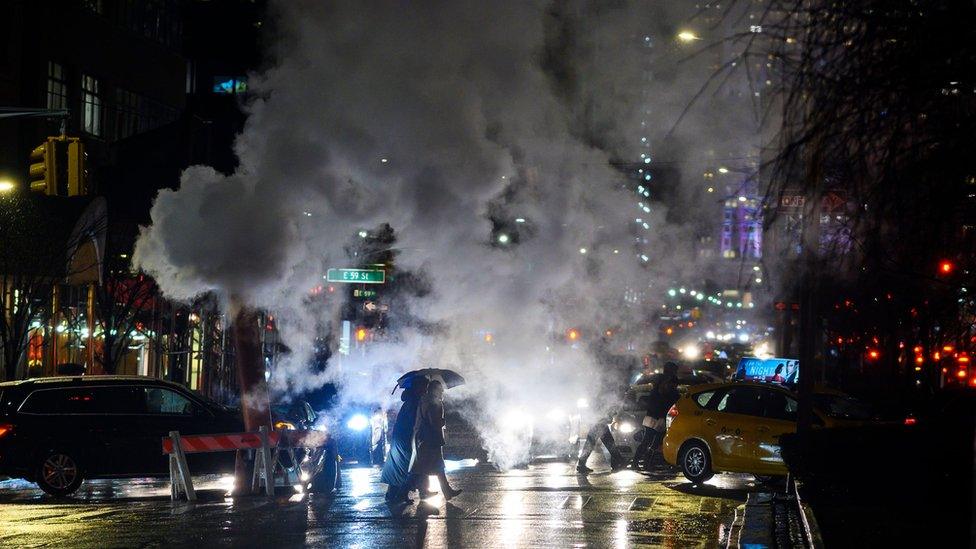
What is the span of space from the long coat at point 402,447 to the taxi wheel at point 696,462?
425cm

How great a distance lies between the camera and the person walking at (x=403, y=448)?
13.3 metres

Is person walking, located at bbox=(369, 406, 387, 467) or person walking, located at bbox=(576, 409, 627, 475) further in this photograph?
person walking, located at bbox=(369, 406, 387, 467)

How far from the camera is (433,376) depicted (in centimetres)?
1445

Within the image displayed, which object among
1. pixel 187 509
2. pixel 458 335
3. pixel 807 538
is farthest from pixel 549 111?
pixel 807 538

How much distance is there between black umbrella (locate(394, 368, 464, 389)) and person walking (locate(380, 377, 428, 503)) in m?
0.09

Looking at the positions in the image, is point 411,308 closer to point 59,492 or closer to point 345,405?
point 345,405

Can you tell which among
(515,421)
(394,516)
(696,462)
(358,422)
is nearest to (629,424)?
(515,421)

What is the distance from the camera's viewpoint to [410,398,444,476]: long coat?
1336cm

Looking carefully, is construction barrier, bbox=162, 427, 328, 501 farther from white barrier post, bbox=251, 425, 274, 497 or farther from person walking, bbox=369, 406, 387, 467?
person walking, bbox=369, 406, 387, 467

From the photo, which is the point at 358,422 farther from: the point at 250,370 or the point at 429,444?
the point at 429,444

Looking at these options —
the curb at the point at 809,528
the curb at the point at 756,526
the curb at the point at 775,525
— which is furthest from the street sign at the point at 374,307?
the curb at the point at 809,528

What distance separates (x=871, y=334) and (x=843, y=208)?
931 inches

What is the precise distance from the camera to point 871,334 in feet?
98.6

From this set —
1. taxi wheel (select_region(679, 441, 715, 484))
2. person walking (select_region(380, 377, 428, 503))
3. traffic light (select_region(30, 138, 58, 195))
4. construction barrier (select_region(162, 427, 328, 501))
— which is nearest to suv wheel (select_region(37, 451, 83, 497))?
construction barrier (select_region(162, 427, 328, 501))
